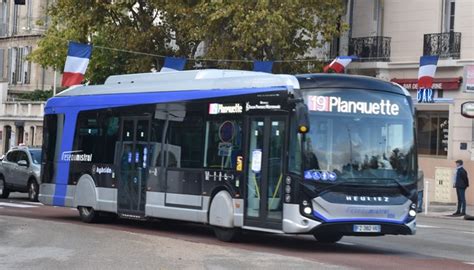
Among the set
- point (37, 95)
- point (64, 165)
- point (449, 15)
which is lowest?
point (64, 165)

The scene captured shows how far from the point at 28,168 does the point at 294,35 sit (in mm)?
11279

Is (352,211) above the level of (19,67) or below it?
below

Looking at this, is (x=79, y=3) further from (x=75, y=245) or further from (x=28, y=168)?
(x=75, y=245)

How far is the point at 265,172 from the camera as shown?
15711mm

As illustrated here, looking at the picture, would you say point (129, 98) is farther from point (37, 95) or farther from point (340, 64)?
point (37, 95)

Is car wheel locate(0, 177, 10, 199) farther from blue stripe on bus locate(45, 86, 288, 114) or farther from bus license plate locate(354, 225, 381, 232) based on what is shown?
bus license plate locate(354, 225, 381, 232)

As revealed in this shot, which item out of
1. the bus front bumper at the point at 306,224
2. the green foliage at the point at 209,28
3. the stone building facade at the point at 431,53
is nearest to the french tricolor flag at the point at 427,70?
the stone building facade at the point at 431,53

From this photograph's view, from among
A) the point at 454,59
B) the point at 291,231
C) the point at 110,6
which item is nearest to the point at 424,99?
the point at 454,59

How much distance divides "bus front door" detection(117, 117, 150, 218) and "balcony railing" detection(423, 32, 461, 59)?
59.6 ft

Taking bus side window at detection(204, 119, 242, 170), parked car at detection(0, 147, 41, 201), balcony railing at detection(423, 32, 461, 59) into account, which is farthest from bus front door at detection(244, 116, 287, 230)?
balcony railing at detection(423, 32, 461, 59)

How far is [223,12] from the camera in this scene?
31219 millimetres

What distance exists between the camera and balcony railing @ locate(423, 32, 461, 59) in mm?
33781

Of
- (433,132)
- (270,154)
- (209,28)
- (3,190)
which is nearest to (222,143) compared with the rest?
(270,154)

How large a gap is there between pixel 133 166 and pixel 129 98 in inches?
62.9
